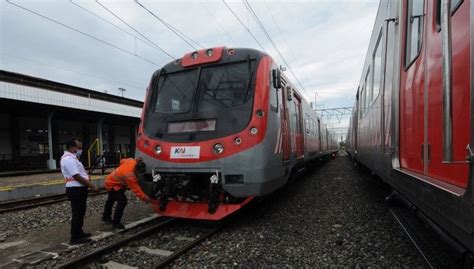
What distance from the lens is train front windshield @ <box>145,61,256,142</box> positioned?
515cm

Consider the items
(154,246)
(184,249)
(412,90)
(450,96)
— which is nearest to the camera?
(450,96)

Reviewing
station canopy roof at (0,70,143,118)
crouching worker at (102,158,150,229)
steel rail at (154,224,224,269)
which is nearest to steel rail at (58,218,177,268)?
crouching worker at (102,158,150,229)

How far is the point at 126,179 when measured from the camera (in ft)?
17.3

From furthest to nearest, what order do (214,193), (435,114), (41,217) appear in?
1. (41,217)
2. (214,193)
3. (435,114)

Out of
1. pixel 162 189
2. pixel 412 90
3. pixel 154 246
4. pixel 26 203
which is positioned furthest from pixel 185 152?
pixel 26 203

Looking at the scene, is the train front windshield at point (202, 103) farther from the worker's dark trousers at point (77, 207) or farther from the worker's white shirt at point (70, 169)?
the worker's dark trousers at point (77, 207)

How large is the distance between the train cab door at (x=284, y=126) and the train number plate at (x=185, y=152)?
1.61 metres

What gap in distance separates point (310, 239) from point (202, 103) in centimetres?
270

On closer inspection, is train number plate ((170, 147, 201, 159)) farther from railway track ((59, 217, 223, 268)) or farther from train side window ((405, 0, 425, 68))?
train side window ((405, 0, 425, 68))

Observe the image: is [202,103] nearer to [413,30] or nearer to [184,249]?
[184,249]

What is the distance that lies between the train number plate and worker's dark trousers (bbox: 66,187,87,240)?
1.38 metres

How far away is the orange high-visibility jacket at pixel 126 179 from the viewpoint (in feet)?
17.0

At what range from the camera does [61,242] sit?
4594mm

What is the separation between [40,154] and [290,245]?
→ 28.4 metres
